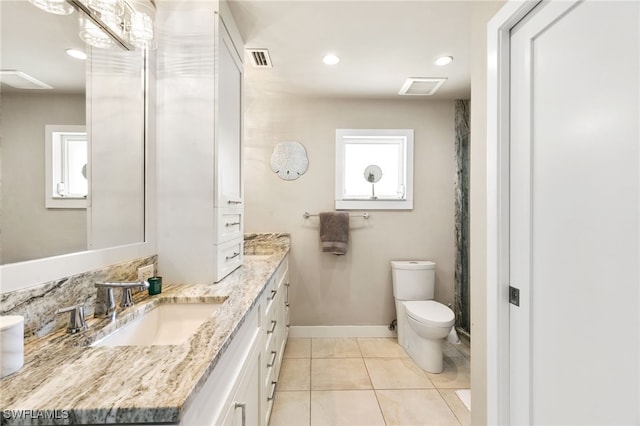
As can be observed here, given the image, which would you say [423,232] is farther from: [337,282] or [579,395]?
[579,395]

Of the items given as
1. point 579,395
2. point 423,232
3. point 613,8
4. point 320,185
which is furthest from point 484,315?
point 320,185

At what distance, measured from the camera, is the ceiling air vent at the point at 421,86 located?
8.09ft

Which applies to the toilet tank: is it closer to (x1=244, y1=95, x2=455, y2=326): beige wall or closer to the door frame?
(x1=244, y1=95, x2=455, y2=326): beige wall

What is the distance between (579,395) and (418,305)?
5.25 feet

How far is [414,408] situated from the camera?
1.84 meters

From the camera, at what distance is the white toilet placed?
7.29ft

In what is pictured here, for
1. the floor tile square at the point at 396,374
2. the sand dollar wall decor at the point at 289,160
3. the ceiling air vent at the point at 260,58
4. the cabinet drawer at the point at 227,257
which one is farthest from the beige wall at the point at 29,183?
the floor tile square at the point at 396,374

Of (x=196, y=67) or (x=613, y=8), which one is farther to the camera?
(x=196, y=67)

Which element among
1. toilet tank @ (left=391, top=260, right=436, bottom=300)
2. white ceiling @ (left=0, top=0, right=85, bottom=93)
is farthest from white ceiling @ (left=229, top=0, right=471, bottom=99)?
toilet tank @ (left=391, top=260, right=436, bottom=300)

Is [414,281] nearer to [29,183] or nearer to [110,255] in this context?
[110,255]

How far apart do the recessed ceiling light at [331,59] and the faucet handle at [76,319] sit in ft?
6.62

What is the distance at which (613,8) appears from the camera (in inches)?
31.6

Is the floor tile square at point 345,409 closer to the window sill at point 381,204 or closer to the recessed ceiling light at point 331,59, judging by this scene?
the window sill at point 381,204

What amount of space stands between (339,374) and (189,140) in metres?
1.93
